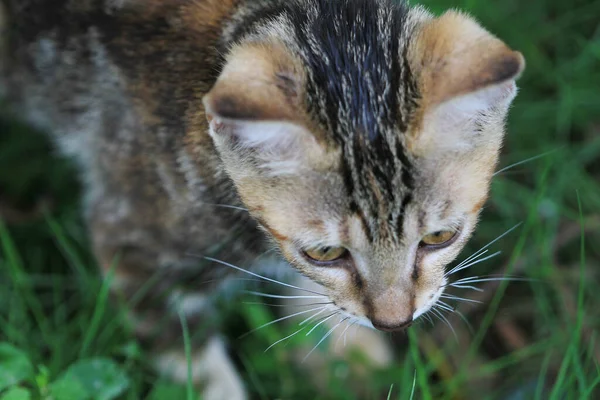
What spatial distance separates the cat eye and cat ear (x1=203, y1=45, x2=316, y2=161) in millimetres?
294

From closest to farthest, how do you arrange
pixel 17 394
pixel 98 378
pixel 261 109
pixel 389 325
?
pixel 261 109 → pixel 389 325 → pixel 17 394 → pixel 98 378

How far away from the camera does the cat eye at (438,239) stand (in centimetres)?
135

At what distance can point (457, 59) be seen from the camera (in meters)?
1.24

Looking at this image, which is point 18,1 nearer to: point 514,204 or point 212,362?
point 212,362

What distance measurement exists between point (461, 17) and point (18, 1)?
1.25m

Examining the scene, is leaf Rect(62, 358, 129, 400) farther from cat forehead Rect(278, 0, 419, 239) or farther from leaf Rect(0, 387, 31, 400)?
cat forehead Rect(278, 0, 419, 239)

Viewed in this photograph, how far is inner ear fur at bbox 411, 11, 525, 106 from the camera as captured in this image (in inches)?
46.7

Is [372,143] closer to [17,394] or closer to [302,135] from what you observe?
[302,135]

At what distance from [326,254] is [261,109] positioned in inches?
12.4

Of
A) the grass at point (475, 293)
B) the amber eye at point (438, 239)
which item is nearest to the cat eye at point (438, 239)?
the amber eye at point (438, 239)

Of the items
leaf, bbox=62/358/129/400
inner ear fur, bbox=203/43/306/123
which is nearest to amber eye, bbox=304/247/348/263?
inner ear fur, bbox=203/43/306/123

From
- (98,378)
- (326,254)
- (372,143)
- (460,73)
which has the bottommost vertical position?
(98,378)

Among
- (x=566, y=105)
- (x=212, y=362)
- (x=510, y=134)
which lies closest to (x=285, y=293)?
(x=212, y=362)

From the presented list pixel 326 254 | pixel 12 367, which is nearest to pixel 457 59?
pixel 326 254
